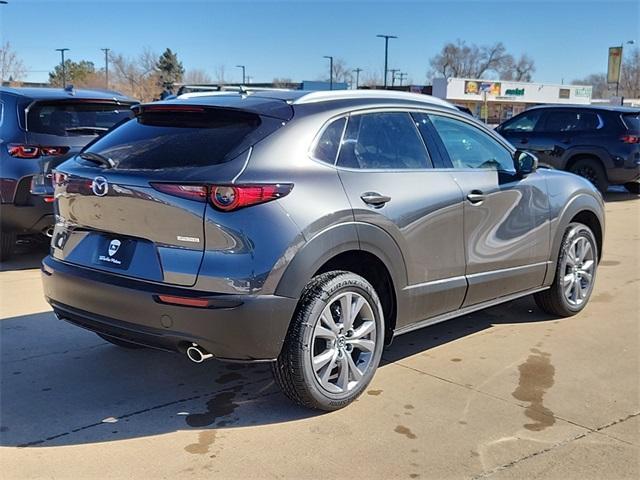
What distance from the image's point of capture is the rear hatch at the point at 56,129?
677 centimetres

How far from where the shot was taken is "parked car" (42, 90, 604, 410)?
10.9ft

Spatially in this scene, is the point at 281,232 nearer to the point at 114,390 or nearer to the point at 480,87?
the point at 114,390

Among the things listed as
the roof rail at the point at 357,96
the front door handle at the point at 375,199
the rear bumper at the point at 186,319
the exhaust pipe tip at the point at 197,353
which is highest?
the roof rail at the point at 357,96

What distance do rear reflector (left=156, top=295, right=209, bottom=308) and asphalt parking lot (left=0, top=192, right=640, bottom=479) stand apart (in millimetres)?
706

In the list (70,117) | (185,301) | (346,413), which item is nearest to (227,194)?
(185,301)

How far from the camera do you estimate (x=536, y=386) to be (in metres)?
4.21

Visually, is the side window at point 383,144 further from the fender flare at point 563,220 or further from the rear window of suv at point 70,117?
the rear window of suv at point 70,117

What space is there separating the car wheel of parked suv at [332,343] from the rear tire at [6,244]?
15.2 feet

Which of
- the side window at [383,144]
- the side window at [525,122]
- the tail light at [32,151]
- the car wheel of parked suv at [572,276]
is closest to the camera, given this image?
the side window at [383,144]

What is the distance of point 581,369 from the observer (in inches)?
178

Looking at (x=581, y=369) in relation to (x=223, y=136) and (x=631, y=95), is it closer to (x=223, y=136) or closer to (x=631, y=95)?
(x=223, y=136)

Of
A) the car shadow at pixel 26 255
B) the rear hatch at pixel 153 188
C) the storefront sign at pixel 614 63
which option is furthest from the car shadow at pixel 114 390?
the storefront sign at pixel 614 63

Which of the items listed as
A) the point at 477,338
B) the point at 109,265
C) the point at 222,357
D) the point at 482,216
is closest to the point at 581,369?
the point at 477,338

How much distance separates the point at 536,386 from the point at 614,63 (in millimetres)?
53907
